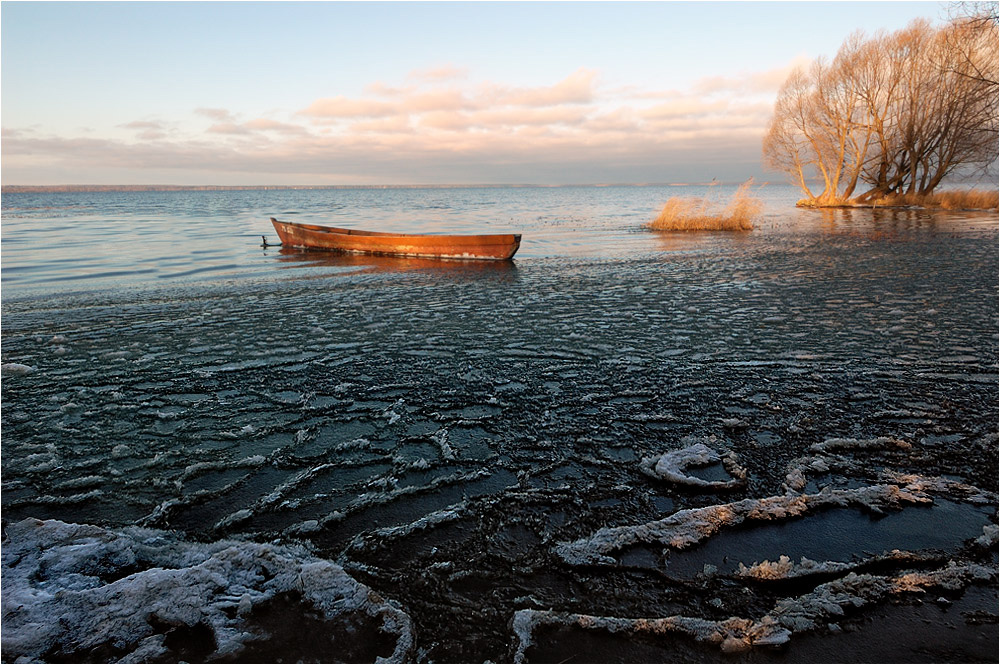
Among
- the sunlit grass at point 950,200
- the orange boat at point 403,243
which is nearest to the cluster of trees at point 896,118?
the sunlit grass at point 950,200

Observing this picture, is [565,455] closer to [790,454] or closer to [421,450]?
[421,450]

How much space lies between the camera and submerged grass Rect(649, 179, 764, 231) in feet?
84.2

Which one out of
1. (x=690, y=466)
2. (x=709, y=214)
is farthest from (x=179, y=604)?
(x=709, y=214)

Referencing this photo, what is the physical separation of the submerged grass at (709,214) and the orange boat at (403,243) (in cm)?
1126

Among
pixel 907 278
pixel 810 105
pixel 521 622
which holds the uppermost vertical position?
pixel 810 105

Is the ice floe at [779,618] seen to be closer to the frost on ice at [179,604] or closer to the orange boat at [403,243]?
the frost on ice at [179,604]

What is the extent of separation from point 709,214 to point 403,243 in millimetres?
15023

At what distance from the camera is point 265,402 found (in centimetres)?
566

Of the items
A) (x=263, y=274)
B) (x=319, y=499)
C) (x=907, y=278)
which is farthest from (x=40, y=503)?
(x=907, y=278)

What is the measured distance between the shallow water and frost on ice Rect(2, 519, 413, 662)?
169 mm

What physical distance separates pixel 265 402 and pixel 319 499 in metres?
2.12

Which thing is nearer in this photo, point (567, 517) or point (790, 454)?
point (567, 517)

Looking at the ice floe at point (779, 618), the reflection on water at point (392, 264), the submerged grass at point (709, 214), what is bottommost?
the ice floe at point (779, 618)

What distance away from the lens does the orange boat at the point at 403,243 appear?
55.5ft
